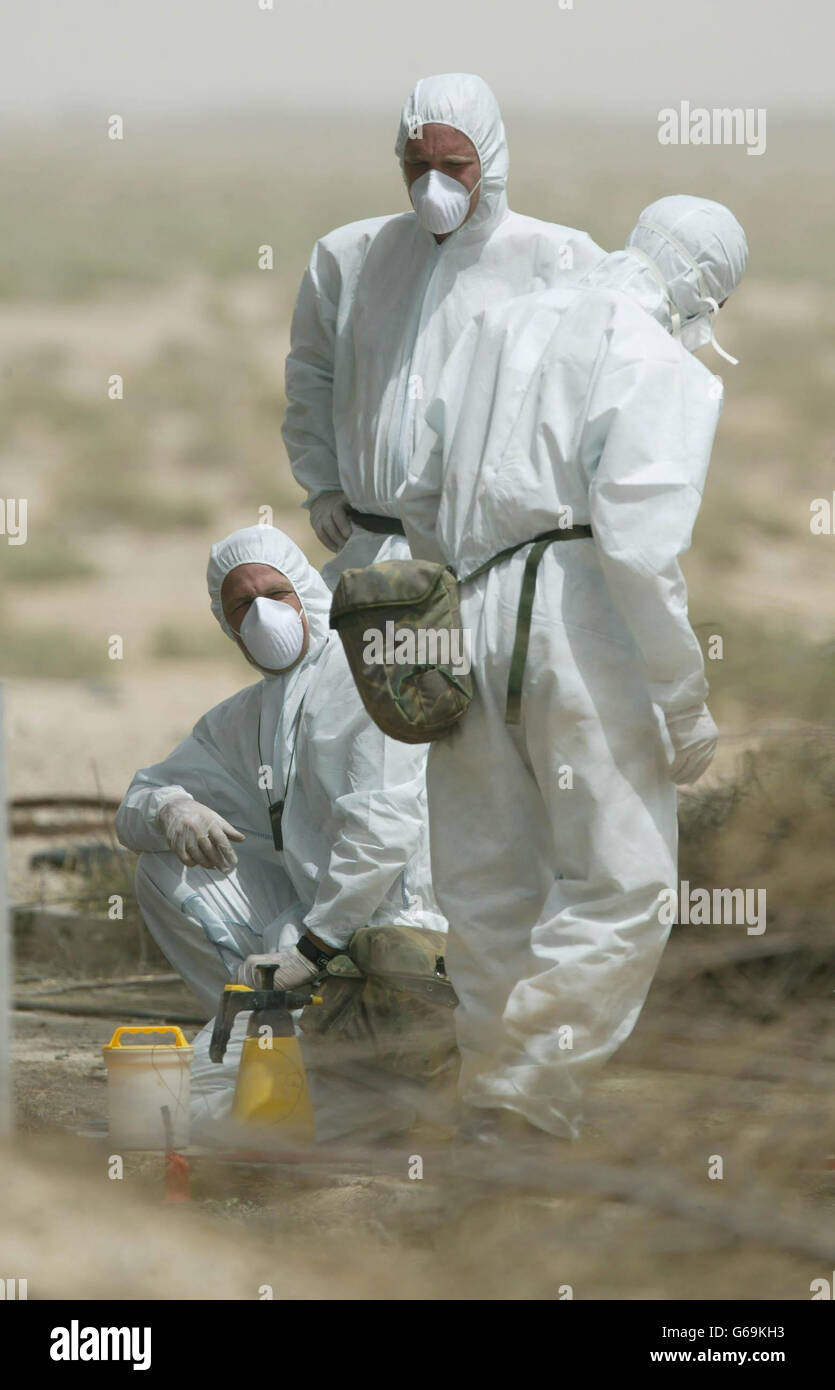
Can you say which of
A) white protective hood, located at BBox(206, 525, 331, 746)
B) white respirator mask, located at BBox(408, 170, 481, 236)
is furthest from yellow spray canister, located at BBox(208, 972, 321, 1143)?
white respirator mask, located at BBox(408, 170, 481, 236)

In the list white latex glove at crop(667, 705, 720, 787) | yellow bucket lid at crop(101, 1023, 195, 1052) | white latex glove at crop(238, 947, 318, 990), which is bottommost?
yellow bucket lid at crop(101, 1023, 195, 1052)

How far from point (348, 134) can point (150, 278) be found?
229 inches

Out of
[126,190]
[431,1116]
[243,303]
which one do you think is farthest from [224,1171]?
[126,190]

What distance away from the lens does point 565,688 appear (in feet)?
11.6

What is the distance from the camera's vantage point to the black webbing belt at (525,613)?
11.7 ft

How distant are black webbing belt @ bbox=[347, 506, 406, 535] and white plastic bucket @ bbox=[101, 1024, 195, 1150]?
1.45 meters

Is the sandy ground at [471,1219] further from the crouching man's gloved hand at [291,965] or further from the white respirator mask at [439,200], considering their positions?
the white respirator mask at [439,200]

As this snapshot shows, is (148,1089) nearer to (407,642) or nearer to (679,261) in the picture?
(407,642)

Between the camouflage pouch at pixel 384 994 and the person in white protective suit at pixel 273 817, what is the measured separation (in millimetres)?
68

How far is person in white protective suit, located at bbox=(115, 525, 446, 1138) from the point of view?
432 centimetres

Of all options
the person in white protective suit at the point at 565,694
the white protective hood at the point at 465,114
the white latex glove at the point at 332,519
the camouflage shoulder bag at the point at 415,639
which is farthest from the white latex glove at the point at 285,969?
the white protective hood at the point at 465,114

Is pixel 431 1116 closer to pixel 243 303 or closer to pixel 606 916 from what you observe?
pixel 606 916

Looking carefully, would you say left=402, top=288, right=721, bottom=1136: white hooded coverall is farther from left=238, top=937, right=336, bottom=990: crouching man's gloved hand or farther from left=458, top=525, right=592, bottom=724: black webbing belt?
left=238, top=937, right=336, bottom=990: crouching man's gloved hand

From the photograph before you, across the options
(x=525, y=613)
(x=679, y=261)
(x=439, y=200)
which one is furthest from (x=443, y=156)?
(x=525, y=613)
